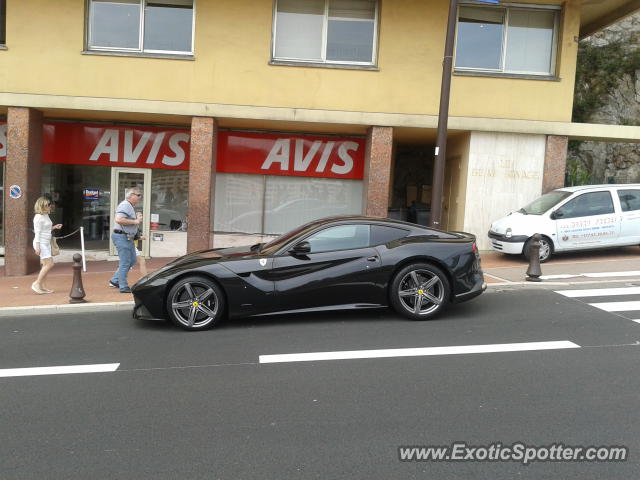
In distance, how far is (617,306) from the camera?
8023 mm

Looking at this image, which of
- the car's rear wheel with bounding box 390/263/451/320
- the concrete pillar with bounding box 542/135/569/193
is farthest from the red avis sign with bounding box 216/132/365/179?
the car's rear wheel with bounding box 390/263/451/320

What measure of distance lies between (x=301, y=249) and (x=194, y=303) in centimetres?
147

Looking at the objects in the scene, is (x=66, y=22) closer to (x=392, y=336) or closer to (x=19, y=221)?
(x=19, y=221)

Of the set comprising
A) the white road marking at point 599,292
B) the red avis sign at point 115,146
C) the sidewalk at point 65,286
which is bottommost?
the sidewalk at point 65,286

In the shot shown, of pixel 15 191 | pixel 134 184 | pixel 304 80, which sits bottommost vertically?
pixel 15 191

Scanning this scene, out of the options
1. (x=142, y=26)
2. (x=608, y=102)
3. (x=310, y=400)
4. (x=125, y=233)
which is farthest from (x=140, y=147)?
(x=608, y=102)

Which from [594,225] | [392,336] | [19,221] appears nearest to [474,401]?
[392,336]

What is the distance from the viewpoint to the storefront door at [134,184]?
556 inches

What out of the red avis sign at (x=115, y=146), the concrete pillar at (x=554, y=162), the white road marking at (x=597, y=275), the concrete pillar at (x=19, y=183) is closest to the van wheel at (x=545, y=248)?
the white road marking at (x=597, y=275)

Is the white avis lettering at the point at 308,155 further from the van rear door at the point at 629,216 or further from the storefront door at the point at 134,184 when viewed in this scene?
the van rear door at the point at 629,216

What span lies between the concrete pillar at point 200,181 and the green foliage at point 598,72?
17.7 m

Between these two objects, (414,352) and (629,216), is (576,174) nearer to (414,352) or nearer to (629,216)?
(629,216)

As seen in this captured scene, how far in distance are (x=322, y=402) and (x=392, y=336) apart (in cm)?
215

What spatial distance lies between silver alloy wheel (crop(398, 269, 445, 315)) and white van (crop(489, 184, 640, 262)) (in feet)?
16.8
